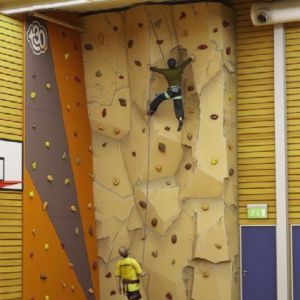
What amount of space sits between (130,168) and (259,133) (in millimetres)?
2014

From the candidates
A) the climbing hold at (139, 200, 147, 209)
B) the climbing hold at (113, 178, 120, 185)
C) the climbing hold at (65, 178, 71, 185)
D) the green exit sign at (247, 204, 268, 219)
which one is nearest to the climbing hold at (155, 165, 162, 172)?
the climbing hold at (139, 200, 147, 209)

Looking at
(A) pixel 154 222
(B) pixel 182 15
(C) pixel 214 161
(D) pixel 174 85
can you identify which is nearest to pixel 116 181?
(A) pixel 154 222

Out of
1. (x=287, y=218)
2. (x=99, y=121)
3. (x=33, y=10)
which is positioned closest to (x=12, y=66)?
(x=33, y=10)

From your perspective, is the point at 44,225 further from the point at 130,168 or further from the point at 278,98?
the point at 278,98

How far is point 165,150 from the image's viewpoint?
38.5 ft

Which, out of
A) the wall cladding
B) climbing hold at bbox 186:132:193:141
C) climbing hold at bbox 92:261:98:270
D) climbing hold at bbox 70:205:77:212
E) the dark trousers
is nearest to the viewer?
the wall cladding

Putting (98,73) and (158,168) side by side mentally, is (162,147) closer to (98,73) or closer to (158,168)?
(158,168)

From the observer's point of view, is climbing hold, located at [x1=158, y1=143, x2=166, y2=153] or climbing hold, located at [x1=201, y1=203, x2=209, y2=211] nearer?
climbing hold, located at [x1=201, y1=203, x2=209, y2=211]

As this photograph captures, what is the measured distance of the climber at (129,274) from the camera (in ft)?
36.5

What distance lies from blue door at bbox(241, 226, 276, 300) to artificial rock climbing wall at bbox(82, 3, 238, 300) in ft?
0.53

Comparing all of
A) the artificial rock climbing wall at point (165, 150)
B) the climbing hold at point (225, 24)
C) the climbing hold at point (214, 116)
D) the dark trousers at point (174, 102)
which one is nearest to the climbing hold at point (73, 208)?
the artificial rock climbing wall at point (165, 150)

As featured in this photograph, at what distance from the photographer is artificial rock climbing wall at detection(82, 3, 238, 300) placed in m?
11.4

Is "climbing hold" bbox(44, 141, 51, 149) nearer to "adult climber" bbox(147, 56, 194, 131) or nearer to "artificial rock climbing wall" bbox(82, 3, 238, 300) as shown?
"artificial rock climbing wall" bbox(82, 3, 238, 300)

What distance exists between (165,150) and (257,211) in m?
1.61
